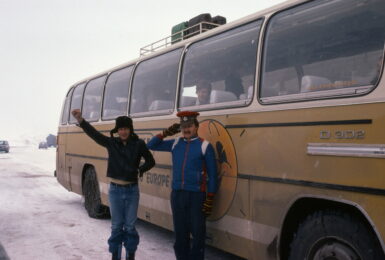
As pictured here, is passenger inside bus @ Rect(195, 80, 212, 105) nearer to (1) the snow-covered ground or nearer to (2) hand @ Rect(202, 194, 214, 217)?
(2) hand @ Rect(202, 194, 214, 217)

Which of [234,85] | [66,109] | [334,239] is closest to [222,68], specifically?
[234,85]

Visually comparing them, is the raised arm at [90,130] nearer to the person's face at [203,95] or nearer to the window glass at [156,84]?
the window glass at [156,84]

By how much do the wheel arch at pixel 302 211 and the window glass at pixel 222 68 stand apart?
1161 mm

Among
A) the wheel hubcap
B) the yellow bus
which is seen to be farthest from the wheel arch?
the wheel hubcap

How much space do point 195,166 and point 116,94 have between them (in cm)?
327

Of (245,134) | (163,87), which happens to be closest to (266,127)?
(245,134)

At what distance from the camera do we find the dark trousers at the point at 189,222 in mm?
4234

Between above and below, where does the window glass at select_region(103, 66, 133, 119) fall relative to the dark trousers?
above

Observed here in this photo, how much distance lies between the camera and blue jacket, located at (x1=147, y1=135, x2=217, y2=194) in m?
4.14

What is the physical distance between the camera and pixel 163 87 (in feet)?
18.3

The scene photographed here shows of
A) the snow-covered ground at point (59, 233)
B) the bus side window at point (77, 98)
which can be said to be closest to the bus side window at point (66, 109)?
the bus side window at point (77, 98)

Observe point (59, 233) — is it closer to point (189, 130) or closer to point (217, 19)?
point (189, 130)

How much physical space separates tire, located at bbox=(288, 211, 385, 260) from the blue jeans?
2.09 meters

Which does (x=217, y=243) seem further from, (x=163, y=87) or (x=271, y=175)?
(x=163, y=87)
